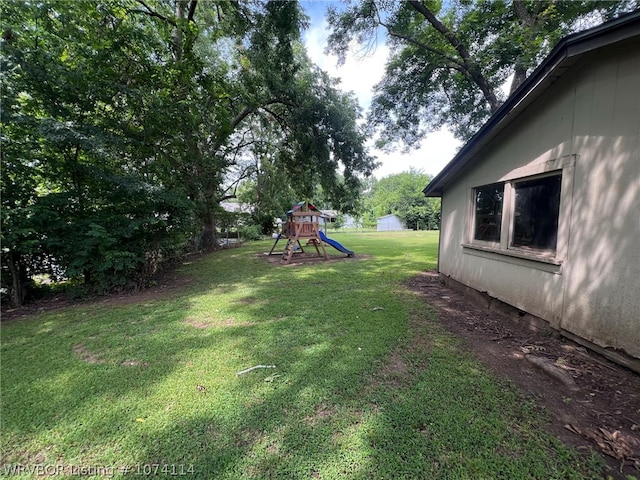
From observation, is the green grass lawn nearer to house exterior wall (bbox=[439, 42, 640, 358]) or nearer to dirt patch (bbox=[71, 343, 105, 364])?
dirt patch (bbox=[71, 343, 105, 364])

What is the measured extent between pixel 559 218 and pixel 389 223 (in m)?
41.3

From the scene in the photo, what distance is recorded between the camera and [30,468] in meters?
1.76

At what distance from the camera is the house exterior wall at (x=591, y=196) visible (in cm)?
261

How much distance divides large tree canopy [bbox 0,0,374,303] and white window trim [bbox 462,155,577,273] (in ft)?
22.4

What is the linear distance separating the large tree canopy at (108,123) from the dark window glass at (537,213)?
276 inches

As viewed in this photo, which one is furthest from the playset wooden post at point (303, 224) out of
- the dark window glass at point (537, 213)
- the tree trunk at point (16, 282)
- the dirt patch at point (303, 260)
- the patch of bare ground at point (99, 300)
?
the dark window glass at point (537, 213)

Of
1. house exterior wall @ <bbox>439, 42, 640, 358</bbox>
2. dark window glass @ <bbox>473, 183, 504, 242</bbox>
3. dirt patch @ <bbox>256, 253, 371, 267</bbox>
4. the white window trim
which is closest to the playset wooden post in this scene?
dirt patch @ <bbox>256, 253, 371, 267</bbox>

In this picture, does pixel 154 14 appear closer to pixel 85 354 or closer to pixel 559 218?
pixel 85 354

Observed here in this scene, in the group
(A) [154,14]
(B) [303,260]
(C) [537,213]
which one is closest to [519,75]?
(C) [537,213]

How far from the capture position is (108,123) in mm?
6094

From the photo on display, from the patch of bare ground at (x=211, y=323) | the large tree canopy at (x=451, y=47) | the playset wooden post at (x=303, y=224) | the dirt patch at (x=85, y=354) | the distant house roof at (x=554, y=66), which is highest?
the large tree canopy at (x=451, y=47)

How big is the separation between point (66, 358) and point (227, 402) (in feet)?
7.68

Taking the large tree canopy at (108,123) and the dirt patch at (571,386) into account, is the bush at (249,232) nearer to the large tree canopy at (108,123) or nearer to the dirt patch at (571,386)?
the large tree canopy at (108,123)

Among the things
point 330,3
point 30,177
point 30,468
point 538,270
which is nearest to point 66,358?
point 30,468
